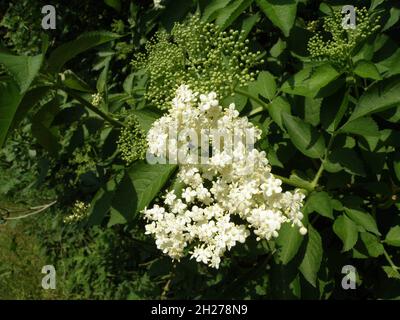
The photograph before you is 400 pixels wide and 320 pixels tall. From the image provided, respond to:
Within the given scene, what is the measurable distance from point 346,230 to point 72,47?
1.07 m

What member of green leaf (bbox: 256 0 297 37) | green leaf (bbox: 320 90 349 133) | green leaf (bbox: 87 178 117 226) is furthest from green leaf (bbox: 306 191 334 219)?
green leaf (bbox: 87 178 117 226)

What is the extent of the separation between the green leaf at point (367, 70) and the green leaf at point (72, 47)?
2.48ft

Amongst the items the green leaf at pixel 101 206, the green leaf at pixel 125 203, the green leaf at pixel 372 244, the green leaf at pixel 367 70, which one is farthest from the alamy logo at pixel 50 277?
the green leaf at pixel 367 70

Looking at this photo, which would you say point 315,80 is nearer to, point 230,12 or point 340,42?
point 340,42

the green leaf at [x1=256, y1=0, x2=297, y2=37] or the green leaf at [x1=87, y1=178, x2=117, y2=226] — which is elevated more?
the green leaf at [x1=256, y1=0, x2=297, y2=37]

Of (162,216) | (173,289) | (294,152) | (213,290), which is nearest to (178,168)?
(162,216)

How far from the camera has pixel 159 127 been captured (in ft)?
4.85

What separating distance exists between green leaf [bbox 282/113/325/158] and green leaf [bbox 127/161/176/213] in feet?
1.41

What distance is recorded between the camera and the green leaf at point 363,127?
154 centimetres

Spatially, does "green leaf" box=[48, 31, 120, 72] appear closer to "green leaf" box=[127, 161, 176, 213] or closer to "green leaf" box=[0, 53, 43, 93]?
"green leaf" box=[0, 53, 43, 93]

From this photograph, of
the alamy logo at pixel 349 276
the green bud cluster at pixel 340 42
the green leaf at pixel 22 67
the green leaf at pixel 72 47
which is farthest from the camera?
the alamy logo at pixel 349 276

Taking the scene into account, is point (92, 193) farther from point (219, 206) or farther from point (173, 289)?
point (219, 206)

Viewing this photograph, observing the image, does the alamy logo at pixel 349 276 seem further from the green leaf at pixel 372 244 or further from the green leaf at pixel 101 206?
the green leaf at pixel 101 206

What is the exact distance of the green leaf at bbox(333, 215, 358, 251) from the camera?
63.1 inches
